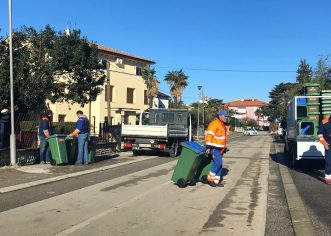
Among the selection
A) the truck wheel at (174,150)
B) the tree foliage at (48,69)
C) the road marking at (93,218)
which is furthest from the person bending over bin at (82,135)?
the truck wheel at (174,150)

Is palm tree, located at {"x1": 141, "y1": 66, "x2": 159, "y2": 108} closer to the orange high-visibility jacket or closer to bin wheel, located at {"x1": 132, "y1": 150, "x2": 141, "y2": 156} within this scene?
bin wheel, located at {"x1": 132, "y1": 150, "x2": 141, "y2": 156}

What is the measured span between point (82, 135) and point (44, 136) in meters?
1.26

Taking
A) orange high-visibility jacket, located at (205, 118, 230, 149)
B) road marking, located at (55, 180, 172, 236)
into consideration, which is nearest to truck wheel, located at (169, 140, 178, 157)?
orange high-visibility jacket, located at (205, 118, 230, 149)

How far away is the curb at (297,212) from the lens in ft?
20.8

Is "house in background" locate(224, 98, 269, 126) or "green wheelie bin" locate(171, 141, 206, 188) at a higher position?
"house in background" locate(224, 98, 269, 126)

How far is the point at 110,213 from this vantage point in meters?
7.32

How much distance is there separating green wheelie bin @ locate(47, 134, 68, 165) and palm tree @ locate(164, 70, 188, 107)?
48281 millimetres

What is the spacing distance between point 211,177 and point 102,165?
5.37m

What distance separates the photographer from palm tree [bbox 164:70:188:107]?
203 ft

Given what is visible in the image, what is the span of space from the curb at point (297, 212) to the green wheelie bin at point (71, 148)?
21.5ft

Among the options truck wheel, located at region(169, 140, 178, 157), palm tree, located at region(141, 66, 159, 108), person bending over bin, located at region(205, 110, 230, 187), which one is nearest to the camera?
person bending over bin, located at region(205, 110, 230, 187)

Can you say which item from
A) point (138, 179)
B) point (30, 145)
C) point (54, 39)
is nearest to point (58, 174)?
point (138, 179)

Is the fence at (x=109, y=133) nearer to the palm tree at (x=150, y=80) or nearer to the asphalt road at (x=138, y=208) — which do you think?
the asphalt road at (x=138, y=208)

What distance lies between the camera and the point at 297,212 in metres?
7.57
